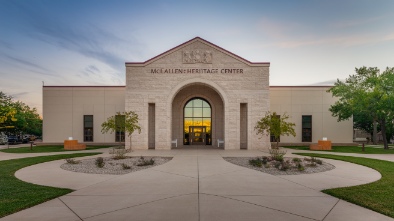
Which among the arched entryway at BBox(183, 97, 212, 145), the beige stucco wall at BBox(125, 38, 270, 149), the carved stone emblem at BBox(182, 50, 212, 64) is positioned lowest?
the arched entryway at BBox(183, 97, 212, 145)

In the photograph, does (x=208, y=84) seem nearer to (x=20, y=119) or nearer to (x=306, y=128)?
(x=306, y=128)

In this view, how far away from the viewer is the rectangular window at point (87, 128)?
3081 centimetres

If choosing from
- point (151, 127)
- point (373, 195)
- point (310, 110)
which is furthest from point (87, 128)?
point (373, 195)

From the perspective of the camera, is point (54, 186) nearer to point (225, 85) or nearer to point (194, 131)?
point (225, 85)

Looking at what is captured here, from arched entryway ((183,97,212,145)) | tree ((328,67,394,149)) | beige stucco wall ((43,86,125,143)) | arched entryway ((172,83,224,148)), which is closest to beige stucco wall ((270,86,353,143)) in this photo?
tree ((328,67,394,149))

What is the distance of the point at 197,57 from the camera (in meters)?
24.2

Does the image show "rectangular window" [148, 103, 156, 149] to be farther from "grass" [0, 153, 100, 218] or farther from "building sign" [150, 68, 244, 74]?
"grass" [0, 153, 100, 218]

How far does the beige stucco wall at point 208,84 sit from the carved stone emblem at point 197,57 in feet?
1.00

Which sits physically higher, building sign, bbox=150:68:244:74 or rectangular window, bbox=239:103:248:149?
building sign, bbox=150:68:244:74

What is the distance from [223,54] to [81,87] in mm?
19325

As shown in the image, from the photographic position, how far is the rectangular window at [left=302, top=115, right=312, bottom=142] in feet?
100

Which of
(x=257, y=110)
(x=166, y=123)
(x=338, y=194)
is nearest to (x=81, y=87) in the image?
(x=166, y=123)

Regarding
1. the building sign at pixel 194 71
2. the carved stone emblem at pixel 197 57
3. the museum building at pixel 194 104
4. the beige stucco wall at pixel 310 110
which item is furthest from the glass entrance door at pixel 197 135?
the beige stucco wall at pixel 310 110

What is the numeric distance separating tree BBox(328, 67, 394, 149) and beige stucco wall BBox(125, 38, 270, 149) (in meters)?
10.0
